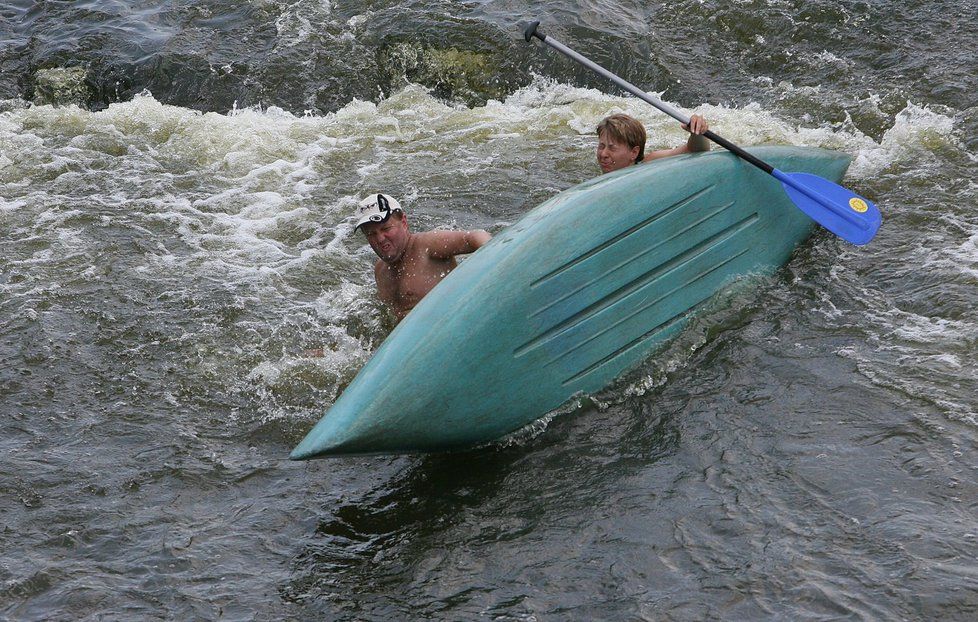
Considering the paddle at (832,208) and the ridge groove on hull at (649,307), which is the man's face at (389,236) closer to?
the ridge groove on hull at (649,307)

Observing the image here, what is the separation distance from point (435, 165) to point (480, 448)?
135 inches

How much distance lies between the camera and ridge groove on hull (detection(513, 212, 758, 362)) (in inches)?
165

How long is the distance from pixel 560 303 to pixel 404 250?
3.06ft

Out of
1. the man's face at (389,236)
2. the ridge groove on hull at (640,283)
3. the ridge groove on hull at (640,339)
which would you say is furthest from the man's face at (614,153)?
the man's face at (389,236)

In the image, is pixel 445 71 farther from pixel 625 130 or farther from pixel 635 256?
pixel 635 256

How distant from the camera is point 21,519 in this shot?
3914 millimetres

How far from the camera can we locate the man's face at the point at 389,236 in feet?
15.3

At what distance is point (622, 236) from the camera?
4602 mm

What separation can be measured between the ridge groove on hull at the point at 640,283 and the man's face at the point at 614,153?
0.64 m

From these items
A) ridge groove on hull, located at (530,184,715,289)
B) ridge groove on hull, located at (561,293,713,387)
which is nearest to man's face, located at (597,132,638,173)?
ridge groove on hull, located at (530,184,715,289)

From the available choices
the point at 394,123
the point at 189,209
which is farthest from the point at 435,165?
the point at 189,209

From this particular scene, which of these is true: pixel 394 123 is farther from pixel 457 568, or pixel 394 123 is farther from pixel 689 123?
pixel 457 568

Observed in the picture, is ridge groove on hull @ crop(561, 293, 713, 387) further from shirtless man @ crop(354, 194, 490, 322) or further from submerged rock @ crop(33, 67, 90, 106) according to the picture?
submerged rock @ crop(33, 67, 90, 106)

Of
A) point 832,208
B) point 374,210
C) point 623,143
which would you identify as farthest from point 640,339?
point 832,208
